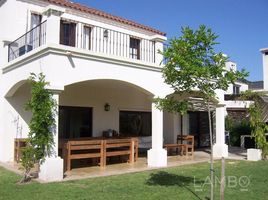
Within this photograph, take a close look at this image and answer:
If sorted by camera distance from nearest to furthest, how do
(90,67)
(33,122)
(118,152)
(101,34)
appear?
(33,122)
(90,67)
(118,152)
(101,34)

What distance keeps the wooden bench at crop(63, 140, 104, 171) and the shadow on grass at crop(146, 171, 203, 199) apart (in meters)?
2.53

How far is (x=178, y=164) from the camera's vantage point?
14766 mm

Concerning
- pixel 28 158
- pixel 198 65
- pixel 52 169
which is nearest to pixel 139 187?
pixel 52 169

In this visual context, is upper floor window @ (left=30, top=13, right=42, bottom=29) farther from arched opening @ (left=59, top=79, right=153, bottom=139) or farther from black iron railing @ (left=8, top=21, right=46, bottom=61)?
arched opening @ (left=59, top=79, right=153, bottom=139)

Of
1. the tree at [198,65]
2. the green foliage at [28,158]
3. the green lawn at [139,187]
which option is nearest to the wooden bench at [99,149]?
the green foliage at [28,158]

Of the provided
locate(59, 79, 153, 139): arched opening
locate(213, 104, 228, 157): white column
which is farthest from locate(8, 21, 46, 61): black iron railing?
locate(213, 104, 228, 157): white column

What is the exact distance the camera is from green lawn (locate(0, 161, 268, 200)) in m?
8.60

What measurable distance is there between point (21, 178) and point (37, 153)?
3.57 ft

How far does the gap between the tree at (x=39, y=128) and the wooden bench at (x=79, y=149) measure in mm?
1437

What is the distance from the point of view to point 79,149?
12.4m

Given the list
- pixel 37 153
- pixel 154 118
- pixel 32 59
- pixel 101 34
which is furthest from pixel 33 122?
pixel 101 34

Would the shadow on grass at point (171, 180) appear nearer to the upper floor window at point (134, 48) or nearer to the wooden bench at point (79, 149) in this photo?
the wooden bench at point (79, 149)

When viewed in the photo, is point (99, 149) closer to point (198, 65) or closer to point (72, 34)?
point (72, 34)

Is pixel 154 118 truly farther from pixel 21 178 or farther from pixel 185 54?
pixel 185 54
